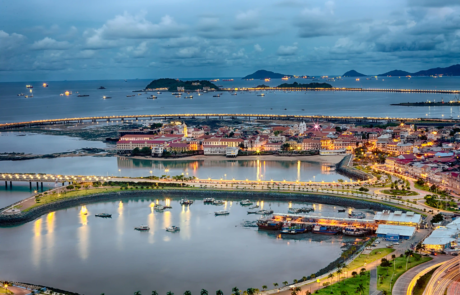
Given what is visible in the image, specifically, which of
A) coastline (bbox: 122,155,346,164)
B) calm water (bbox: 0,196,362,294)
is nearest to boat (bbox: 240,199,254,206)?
calm water (bbox: 0,196,362,294)

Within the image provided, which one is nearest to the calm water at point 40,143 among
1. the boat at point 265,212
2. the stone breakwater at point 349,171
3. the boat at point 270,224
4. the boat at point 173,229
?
the stone breakwater at point 349,171

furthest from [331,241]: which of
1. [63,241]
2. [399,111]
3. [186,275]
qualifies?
[399,111]

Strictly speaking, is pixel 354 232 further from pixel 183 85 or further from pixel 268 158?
pixel 183 85

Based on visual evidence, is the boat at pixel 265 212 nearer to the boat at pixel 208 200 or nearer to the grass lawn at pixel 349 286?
the boat at pixel 208 200

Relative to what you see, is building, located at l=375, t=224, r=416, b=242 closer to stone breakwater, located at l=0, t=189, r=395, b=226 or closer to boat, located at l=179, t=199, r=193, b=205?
stone breakwater, located at l=0, t=189, r=395, b=226

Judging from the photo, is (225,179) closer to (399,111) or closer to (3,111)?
(399,111)
